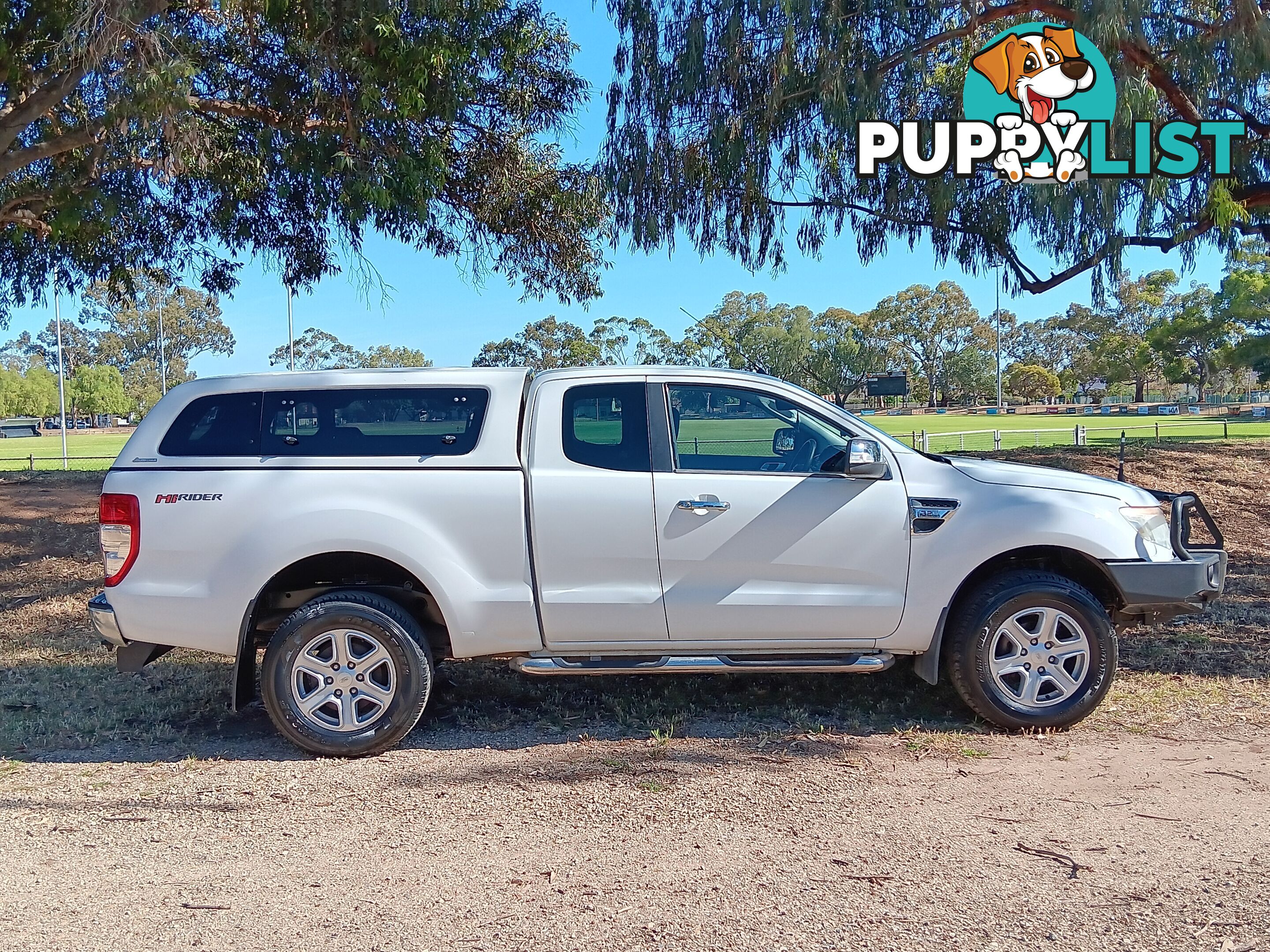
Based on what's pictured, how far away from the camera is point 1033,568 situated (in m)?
5.35

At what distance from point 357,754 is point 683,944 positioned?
2.38 meters

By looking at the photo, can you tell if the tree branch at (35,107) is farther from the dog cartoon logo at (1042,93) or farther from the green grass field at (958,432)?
the dog cartoon logo at (1042,93)

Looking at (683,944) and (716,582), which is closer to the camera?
(683,944)

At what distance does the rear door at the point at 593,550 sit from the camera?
5035 millimetres

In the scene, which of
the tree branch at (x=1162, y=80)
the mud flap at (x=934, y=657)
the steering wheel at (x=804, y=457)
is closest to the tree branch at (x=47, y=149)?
the steering wheel at (x=804, y=457)

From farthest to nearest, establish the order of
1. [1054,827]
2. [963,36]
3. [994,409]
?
[994,409], [963,36], [1054,827]

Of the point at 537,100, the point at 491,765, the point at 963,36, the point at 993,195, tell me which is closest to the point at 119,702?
the point at 491,765

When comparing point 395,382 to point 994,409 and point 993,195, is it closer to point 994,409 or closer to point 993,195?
point 993,195

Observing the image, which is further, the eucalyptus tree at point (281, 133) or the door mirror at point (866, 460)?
the eucalyptus tree at point (281, 133)

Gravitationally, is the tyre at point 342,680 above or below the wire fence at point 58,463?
below

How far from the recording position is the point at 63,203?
10805 millimetres

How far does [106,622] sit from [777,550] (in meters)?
3.39

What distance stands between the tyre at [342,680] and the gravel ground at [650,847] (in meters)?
0.17

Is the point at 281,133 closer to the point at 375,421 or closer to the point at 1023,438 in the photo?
the point at 375,421
